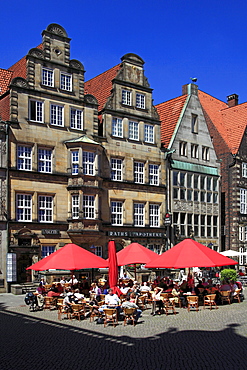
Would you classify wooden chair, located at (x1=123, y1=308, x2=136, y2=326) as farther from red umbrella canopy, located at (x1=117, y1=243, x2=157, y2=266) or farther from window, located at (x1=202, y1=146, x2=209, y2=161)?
window, located at (x1=202, y1=146, x2=209, y2=161)

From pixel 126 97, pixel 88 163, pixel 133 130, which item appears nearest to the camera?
pixel 88 163

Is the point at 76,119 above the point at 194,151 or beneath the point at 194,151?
above

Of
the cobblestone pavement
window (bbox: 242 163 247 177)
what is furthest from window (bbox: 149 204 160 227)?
the cobblestone pavement

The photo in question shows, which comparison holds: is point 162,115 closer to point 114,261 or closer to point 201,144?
point 201,144

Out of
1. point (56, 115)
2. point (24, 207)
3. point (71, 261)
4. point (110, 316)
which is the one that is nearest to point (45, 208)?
point (24, 207)

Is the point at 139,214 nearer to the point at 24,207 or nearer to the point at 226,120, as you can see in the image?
the point at 24,207

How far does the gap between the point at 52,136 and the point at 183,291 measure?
1477 centimetres

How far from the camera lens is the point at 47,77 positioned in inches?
1281

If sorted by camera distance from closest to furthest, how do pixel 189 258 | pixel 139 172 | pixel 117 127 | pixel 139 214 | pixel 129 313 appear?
pixel 129 313
pixel 189 258
pixel 117 127
pixel 139 214
pixel 139 172

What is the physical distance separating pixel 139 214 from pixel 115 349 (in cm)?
2382

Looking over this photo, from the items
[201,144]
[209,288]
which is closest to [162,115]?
[201,144]

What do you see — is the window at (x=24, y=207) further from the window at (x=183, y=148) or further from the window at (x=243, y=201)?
the window at (x=243, y=201)

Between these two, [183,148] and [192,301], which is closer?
[192,301]

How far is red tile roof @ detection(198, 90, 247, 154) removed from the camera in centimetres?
4709
